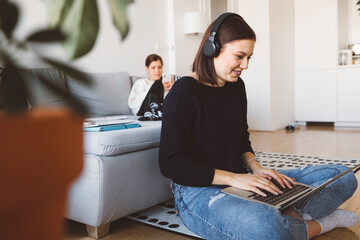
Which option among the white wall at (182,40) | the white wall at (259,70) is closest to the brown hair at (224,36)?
the white wall at (182,40)

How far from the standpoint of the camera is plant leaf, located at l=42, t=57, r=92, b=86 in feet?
0.68

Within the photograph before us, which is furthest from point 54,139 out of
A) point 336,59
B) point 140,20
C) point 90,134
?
point 336,59

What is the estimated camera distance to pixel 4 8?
0.20 m

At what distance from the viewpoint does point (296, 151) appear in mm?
3018

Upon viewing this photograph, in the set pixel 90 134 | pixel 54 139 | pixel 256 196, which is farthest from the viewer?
pixel 90 134

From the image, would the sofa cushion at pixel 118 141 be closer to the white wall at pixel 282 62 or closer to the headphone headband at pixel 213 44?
the headphone headband at pixel 213 44

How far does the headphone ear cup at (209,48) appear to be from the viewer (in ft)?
3.70

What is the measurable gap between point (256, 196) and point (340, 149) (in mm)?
2433

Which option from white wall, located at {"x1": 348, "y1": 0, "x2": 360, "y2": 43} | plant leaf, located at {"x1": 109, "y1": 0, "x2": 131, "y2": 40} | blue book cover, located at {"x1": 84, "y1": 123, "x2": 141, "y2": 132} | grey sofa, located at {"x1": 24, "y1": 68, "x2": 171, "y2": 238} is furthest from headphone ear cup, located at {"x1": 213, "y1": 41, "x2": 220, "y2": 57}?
white wall, located at {"x1": 348, "y1": 0, "x2": 360, "y2": 43}

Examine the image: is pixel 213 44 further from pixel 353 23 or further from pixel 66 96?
pixel 353 23

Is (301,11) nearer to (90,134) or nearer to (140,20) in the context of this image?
(140,20)

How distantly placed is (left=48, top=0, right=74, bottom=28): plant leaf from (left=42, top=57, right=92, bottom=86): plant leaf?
0.03m

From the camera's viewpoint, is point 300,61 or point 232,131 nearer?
point 232,131

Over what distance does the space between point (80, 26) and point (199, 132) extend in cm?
92
